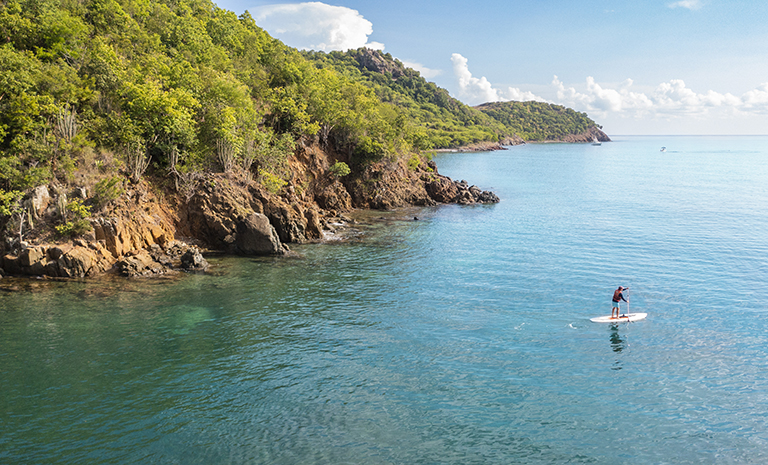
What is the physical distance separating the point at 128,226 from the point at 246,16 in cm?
7799

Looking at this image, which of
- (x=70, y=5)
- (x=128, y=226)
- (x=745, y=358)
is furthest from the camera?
(x=70, y=5)

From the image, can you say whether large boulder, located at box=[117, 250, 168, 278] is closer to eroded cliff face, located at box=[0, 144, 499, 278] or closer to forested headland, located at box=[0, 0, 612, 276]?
eroded cliff face, located at box=[0, 144, 499, 278]

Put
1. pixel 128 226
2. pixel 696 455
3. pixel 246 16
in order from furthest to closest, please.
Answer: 1. pixel 246 16
2. pixel 128 226
3. pixel 696 455

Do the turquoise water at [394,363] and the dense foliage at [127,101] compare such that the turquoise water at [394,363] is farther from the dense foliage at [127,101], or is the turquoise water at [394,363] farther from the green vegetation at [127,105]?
the dense foliage at [127,101]

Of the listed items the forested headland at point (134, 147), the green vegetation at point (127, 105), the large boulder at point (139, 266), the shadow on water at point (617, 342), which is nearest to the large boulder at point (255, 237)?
the forested headland at point (134, 147)

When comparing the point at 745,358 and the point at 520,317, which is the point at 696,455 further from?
the point at 520,317

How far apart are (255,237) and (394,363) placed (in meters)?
24.1

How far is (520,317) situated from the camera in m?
31.5

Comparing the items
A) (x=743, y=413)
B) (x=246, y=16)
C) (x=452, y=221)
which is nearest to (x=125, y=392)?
(x=743, y=413)

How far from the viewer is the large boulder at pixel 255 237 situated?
43969mm

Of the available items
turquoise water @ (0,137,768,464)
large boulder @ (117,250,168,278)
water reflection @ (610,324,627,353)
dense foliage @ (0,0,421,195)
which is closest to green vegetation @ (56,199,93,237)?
dense foliage @ (0,0,421,195)

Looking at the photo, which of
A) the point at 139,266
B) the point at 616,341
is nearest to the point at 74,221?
the point at 139,266

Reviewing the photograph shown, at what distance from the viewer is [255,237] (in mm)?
44000

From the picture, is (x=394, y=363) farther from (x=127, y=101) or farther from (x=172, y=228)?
(x=127, y=101)
